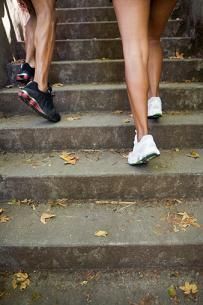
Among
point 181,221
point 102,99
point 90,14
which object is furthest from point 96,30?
point 181,221

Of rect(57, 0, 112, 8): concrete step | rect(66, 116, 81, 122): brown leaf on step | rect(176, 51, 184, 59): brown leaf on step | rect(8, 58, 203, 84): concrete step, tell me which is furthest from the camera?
rect(57, 0, 112, 8): concrete step

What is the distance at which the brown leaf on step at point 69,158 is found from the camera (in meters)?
2.57

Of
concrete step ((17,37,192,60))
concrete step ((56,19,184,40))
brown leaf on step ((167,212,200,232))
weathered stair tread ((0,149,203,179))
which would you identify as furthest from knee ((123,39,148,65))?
concrete step ((56,19,184,40))

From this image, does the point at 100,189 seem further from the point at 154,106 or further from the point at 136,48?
the point at 136,48

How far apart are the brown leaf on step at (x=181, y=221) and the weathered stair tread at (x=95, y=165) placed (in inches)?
12.4

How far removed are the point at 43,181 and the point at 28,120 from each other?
0.78 metres

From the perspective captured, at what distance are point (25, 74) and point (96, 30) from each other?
1.53 m

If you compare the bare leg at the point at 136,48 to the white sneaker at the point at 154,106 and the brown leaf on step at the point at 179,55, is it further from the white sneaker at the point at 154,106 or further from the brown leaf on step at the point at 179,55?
the brown leaf on step at the point at 179,55

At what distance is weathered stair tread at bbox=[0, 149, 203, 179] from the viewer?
2.39 m

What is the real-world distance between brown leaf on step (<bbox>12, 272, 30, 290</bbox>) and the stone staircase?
40 millimetres

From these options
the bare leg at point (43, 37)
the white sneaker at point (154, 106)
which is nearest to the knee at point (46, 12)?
the bare leg at point (43, 37)

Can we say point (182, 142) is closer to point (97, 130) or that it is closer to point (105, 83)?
point (97, 130)

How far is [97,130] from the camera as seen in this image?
272 centimetres

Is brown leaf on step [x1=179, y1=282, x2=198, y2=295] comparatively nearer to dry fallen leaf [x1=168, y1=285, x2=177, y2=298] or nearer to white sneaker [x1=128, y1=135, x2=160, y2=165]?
dry fallen leaf [x1=168, y1=285, x2=177, y2=298]
